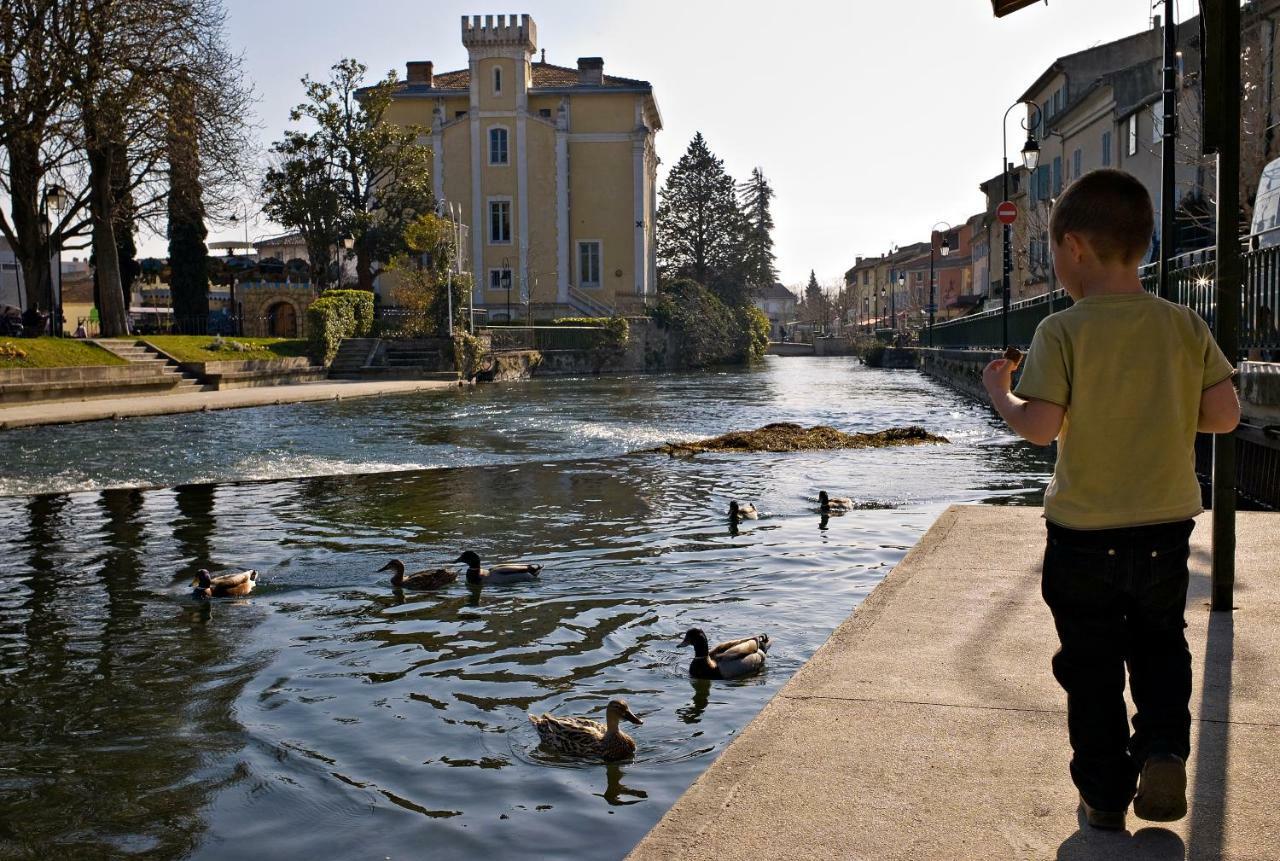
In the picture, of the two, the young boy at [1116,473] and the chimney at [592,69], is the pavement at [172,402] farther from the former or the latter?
the chimney at [592,69]

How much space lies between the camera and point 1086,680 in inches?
133

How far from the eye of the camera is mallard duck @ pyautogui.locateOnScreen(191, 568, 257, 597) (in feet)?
28.1

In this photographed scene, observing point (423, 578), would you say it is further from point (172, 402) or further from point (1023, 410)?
point (172, 402)

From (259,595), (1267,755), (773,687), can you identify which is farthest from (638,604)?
(1267,755)

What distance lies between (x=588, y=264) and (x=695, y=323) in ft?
22.8

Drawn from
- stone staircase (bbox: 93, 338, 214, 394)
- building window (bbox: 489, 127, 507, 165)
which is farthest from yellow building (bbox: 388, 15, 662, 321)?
stone staircase (bbox: 93, 338, 214, 394)

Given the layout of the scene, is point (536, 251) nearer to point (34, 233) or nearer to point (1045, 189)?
point (1045, 189)

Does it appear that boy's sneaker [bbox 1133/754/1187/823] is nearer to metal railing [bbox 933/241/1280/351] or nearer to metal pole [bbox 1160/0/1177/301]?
metal railing [bbox 933/241/1280/351]

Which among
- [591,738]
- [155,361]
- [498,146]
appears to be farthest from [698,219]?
[591,738]

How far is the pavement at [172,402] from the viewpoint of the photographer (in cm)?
2423

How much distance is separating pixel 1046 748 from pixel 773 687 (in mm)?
2464

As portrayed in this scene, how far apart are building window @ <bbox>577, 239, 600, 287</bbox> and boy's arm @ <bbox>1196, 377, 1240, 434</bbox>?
6690cm

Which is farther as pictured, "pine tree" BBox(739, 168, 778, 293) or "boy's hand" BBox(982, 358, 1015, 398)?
"pine tree" BBox(739, 168, 778, 293)

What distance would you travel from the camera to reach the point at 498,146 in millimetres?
66562
